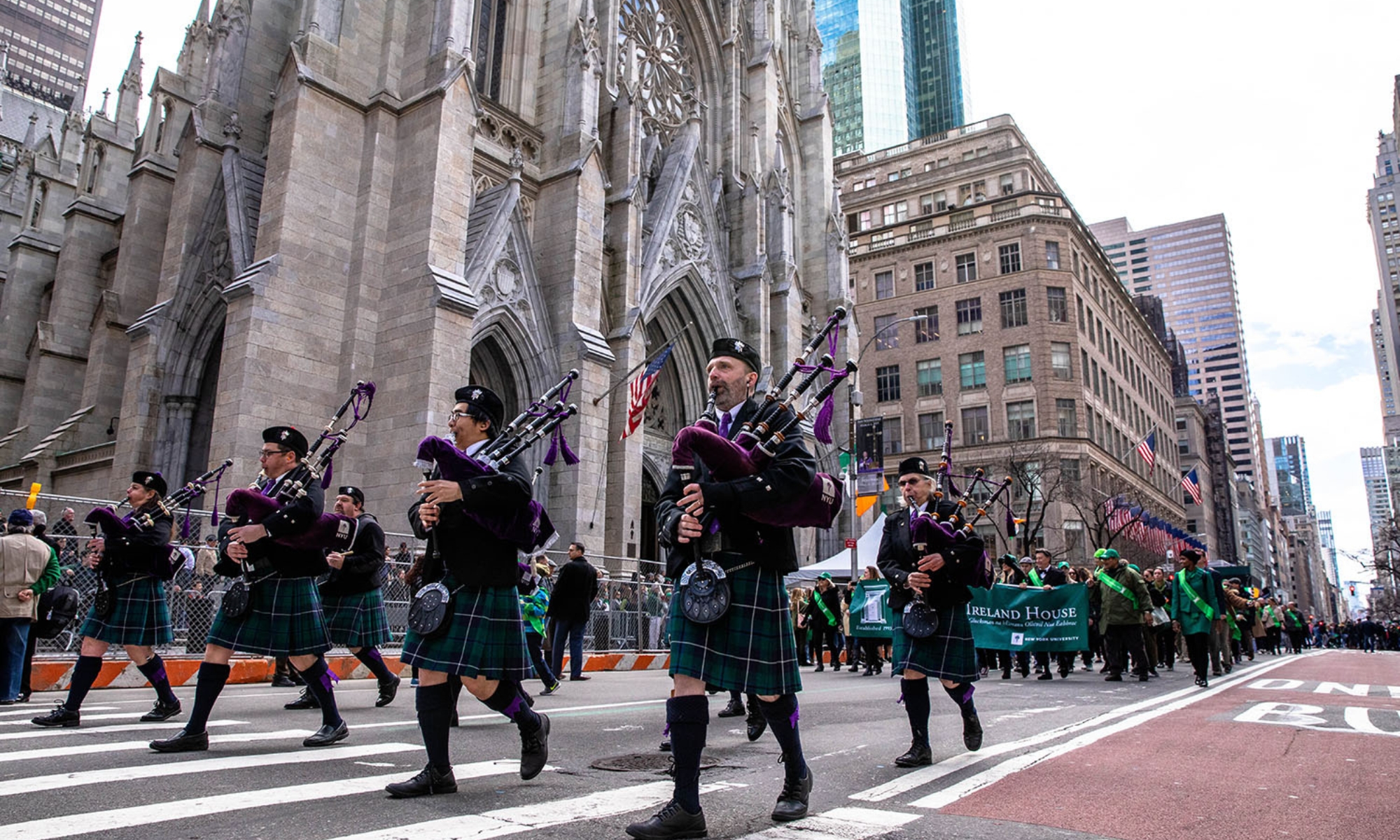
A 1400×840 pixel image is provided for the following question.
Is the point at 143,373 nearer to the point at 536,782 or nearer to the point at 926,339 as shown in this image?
the point at 536,782

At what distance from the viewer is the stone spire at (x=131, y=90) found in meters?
31.0

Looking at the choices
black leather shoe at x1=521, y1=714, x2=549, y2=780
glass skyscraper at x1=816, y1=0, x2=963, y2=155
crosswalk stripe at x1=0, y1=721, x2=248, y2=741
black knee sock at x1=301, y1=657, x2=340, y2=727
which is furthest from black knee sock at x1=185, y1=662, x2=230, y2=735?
glass skyscraper at x1=816, y1=0, x2=963, y2=155

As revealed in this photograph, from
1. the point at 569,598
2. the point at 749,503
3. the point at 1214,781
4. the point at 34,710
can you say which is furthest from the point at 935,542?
the point at 34,710

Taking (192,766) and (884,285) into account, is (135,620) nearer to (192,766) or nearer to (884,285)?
(192,766)

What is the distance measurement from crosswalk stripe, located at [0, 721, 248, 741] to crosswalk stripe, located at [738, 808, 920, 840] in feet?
17.3

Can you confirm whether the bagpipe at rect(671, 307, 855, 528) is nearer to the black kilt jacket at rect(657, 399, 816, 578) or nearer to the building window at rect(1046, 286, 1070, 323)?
the black kilt jacket at rect(657, 399, 816, 578)

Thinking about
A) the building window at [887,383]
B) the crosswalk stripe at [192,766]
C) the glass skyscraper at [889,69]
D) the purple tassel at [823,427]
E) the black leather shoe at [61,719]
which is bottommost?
the crosswalk stripe at [192,766]

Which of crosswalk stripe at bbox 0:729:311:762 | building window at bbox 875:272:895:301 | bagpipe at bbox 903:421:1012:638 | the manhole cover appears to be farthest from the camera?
building window at bbox 875:272:895:301

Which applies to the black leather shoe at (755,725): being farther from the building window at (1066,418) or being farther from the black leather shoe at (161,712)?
the building window at (1066,418)

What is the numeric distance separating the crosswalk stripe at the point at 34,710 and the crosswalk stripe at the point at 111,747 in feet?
8.04

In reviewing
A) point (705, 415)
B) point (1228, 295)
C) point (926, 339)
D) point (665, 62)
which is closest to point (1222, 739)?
point (705, 415)

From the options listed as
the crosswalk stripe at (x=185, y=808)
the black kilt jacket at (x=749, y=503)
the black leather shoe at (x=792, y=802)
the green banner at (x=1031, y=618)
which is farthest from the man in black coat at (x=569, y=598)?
the black leather shoe at (x=792, y=802)

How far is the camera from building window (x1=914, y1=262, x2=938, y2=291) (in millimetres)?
57500

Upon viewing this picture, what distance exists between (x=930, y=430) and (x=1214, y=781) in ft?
168
